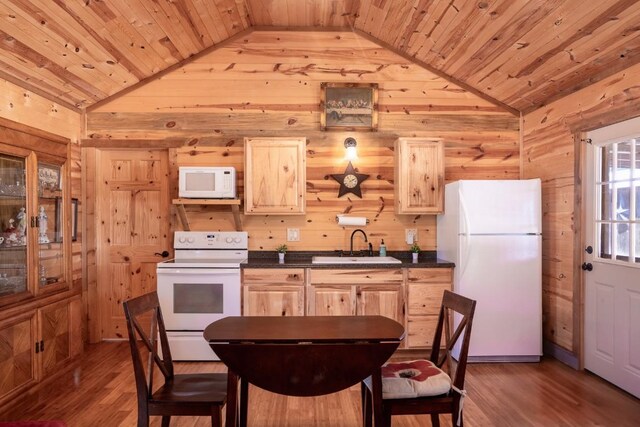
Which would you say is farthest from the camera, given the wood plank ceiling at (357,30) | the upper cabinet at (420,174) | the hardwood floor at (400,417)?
the upper cabinet at (420,174)

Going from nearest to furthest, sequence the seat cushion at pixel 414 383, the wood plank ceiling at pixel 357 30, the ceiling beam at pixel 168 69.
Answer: the seat cushion at pixel 414 383 → the wood plank ceiling at pixel 357 30 → the ceiling beam at pixel 168 69

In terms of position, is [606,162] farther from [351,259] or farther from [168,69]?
[168,69]

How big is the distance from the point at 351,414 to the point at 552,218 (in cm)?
252

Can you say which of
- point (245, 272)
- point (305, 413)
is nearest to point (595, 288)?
point (305, 413)

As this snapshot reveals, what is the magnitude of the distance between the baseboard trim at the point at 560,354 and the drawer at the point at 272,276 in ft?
7.61

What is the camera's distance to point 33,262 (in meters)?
3.06

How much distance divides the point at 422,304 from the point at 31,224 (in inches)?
124

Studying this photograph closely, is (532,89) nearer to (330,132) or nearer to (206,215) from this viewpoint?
(330,132)

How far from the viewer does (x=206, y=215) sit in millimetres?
4215

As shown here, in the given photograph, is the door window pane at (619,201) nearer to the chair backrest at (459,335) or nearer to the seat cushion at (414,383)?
the chair backrest at (459,335)

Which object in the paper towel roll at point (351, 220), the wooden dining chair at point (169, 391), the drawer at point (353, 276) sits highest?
the paper towel roll at point (351, 220)

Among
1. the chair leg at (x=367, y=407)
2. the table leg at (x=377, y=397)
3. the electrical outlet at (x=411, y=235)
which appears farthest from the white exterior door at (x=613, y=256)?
the table leg at (x=377, y=397)

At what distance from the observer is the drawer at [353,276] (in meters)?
3.67

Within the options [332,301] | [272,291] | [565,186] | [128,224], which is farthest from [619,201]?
[128,224]
